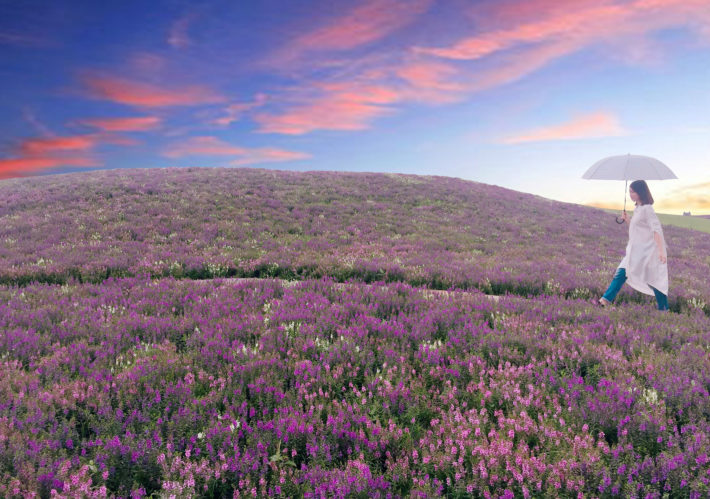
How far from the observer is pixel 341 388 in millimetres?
4359

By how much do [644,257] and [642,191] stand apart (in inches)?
61.6

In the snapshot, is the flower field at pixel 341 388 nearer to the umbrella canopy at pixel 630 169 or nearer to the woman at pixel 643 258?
the woman at pixel 643 258

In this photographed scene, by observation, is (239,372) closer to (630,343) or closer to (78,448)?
(78,448)

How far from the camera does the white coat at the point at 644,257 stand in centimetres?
801

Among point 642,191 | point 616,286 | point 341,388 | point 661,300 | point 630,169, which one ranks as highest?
point 630,169

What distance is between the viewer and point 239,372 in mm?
4328

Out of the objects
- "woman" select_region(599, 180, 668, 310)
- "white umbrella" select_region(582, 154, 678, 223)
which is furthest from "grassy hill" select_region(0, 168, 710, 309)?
"white umbrella" select_region(582, 154, 678, 223)

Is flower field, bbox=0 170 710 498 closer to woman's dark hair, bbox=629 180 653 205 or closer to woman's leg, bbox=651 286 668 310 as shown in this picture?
woman's leg, bbox=651 286 668 310

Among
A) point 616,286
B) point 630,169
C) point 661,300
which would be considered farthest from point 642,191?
point 661,300

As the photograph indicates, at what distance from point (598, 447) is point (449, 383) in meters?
1.49

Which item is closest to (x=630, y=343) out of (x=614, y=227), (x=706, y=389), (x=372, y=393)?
(x=706, y=389)

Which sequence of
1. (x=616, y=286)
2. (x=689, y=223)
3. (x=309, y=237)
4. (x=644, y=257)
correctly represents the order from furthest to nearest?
(x=689, y=223), (x=309, y=237), (x=616, y=286), (x=644, y=257)

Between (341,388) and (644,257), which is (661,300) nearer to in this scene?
(644,257)

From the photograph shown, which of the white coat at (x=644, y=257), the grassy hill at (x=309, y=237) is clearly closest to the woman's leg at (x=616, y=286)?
the white coat at (x=644, y=257)
